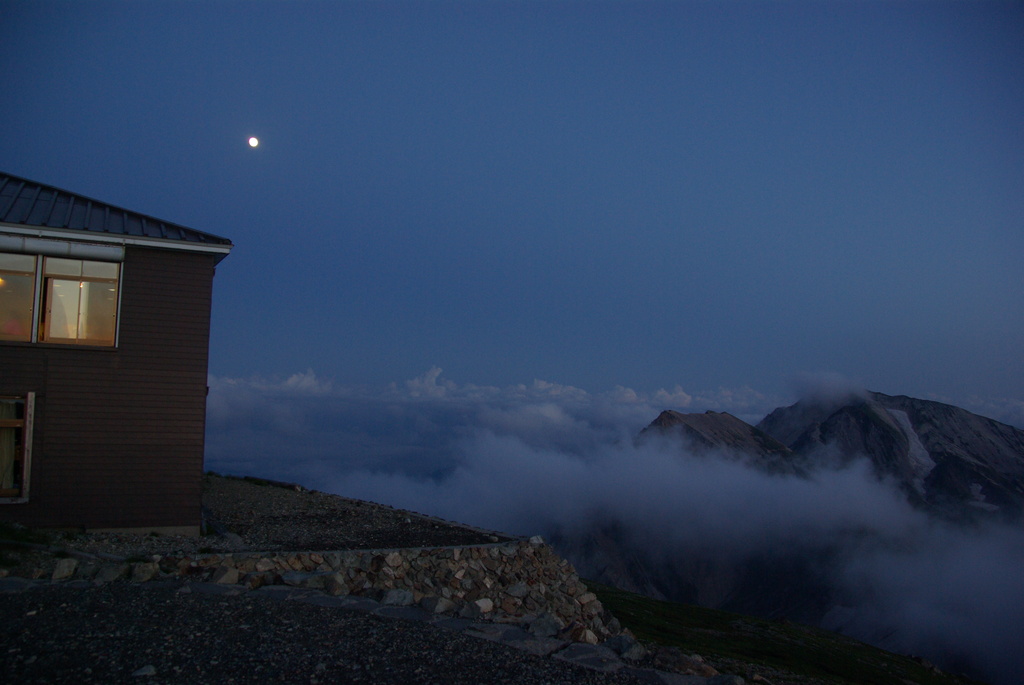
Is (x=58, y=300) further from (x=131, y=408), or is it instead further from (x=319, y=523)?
(x=319, y=523)

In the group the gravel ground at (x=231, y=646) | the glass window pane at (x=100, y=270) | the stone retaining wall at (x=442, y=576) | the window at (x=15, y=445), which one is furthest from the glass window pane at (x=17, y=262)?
the gravel ground at (x=231, y=646)

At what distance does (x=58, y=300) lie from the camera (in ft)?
48.7

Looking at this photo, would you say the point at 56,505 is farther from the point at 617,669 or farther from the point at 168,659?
the point at 617,669

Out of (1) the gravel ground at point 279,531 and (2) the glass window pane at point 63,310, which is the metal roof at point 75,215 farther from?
(1) the gravel ground at point 279,531

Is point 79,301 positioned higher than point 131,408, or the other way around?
point 79,301

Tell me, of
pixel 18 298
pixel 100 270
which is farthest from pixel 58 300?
pixel 100 270

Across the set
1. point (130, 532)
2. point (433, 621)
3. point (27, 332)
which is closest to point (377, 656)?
point (433, 621)

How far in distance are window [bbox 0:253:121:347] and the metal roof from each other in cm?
80

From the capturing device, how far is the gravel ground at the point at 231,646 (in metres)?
6.54

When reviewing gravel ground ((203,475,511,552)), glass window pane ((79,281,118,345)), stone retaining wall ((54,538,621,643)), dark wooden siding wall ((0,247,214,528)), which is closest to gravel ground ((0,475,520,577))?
gravel ground ((203,475,511,552))

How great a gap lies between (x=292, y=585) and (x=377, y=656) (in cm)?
339

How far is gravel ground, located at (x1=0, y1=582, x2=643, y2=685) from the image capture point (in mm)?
6539

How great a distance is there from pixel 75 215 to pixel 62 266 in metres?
1.43

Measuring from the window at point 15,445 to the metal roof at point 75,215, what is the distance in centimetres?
385
